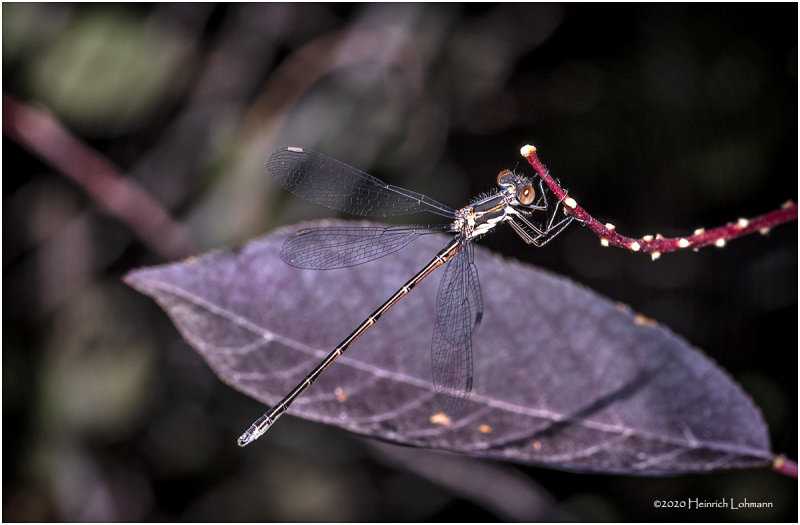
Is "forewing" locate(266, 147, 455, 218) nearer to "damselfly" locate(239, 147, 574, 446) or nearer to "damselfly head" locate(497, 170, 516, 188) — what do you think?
"damselfly" locate(239, 147, 574, 446)

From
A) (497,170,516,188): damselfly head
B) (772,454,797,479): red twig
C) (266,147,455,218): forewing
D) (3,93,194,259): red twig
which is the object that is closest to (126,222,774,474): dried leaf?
(772,454,797,479): red twig

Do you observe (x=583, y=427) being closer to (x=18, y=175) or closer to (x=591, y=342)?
(x=591, y=342)

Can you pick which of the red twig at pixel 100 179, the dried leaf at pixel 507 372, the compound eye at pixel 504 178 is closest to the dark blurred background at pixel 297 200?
the red twig at pixel 100 179

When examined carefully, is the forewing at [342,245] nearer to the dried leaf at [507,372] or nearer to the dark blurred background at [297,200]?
the dried leaf at [507,372]

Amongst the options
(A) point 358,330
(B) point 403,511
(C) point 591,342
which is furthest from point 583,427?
(B) point 403,511

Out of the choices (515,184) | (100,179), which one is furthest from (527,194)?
(100,179)
